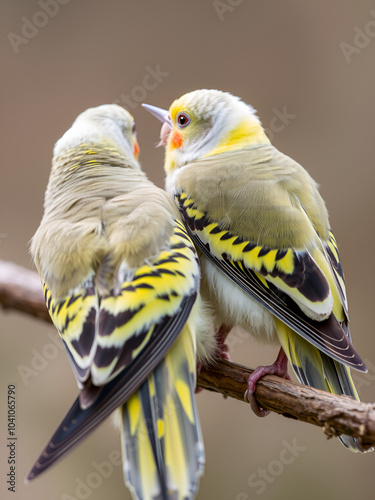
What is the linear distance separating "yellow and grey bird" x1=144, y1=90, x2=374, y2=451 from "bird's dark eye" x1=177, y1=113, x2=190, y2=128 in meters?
0.32

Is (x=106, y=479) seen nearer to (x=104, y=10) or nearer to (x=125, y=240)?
(x=125, y=240)

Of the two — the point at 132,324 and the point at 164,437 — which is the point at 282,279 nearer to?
the point at 132,324

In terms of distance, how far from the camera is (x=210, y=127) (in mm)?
3113

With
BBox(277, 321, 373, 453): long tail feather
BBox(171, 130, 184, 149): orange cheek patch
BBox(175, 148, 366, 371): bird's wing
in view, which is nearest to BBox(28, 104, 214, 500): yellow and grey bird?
BBox(175, 148, 366, 371): bird's wing

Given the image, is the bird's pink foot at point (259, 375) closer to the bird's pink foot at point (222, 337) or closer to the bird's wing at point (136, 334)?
the bird's pink foot at point (222, 337)

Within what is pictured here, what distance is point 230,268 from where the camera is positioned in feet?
8.21

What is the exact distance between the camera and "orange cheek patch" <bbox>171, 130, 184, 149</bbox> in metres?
3.16

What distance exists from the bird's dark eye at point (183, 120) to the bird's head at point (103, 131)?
304 mm

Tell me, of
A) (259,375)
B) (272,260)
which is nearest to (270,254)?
(272,260)

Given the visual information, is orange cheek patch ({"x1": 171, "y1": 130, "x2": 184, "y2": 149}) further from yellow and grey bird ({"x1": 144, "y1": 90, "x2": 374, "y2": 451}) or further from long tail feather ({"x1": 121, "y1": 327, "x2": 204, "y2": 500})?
long tail feather ({"x1": 121, "y1": 327, "x2": 204, "y2": 500})

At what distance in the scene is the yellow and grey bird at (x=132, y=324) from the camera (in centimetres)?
187

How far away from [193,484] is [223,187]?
1244 mm

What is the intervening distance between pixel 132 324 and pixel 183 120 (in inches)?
59.4

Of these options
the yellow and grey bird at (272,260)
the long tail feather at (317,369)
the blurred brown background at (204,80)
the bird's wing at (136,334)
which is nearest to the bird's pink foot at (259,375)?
the yellow and grey bird at (272,260)
